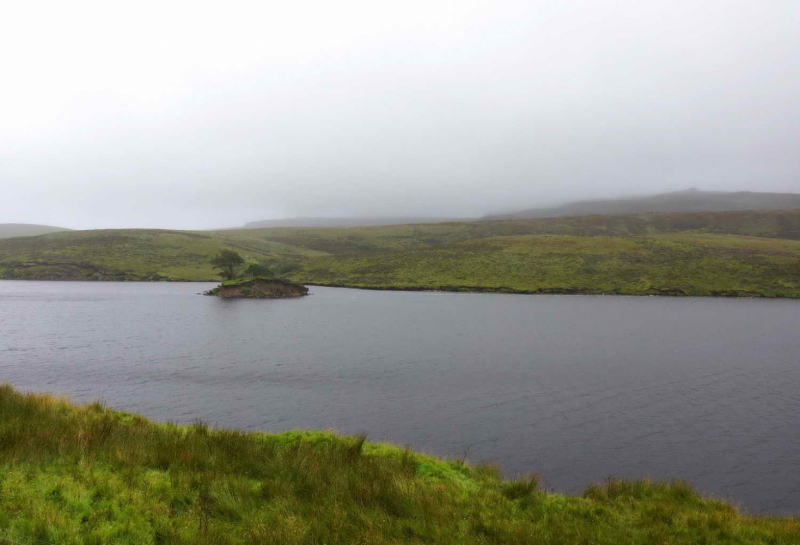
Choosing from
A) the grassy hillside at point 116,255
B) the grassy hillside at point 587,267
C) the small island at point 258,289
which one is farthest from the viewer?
the grassy hillside at point 116,255

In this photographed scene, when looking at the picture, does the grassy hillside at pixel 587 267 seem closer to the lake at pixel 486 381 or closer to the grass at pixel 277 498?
the lake at pixel 486 381

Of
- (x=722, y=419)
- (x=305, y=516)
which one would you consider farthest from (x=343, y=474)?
(x=722, y=419)

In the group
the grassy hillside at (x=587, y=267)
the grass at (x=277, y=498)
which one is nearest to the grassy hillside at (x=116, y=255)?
the grassy hillside at (x=587, y=267)

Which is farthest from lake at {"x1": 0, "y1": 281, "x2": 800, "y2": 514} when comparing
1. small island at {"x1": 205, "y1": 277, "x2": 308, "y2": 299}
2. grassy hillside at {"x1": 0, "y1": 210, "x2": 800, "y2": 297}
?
grassy hillside at {"x1": 0, "y1": 210, "x2": 800, "y2": 297}

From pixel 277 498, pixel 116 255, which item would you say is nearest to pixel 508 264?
pixel 277 498

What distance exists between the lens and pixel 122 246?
158125mm

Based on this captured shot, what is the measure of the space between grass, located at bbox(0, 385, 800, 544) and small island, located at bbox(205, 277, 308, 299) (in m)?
76.7

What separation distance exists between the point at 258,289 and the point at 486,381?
69088 millimetres

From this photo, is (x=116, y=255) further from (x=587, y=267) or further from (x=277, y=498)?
(x=277, y=498)

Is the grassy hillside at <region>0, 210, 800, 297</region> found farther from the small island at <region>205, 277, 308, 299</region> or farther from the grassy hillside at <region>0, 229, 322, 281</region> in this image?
the small island at <region>205, 277, 308, 299</region>

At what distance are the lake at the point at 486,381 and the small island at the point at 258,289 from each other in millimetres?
27379

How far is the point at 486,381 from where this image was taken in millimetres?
28688

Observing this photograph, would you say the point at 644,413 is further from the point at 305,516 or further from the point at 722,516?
the point at 305,516

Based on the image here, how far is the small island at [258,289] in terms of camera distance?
87.9m
